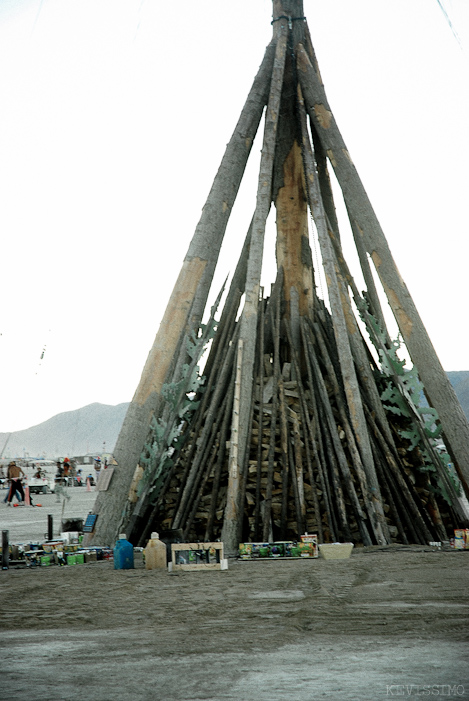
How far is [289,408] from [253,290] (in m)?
1.49

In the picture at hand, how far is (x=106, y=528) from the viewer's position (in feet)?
25.8

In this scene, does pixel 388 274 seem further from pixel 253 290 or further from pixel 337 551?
→ pixel 337 551

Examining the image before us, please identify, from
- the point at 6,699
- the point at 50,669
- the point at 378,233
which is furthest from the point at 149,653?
the point at 378,233

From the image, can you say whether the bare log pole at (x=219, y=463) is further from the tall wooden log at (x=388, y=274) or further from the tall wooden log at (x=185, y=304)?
the tall wooden log at (x=388, y=274)

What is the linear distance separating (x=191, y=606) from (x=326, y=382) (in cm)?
481

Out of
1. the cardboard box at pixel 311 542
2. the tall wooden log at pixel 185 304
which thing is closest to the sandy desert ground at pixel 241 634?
the cardboard box at pixel 311 542

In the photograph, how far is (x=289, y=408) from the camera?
8695 mm

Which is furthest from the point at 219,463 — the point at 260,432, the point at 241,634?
the point at 241,634

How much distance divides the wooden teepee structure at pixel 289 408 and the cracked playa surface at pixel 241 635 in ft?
6.59

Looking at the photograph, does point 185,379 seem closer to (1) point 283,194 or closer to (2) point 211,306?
(2) point 211,306

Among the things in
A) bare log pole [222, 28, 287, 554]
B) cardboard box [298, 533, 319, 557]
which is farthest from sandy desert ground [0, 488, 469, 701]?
bare log pole [222, 28, 287, 554]

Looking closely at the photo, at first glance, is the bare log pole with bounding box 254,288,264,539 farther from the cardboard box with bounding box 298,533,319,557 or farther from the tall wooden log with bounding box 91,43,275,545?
the tall wooden log with bounding box 91,43,275,545

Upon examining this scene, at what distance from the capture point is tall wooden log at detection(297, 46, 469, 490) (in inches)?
319

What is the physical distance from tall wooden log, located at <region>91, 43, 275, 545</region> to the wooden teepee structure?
0.02m
